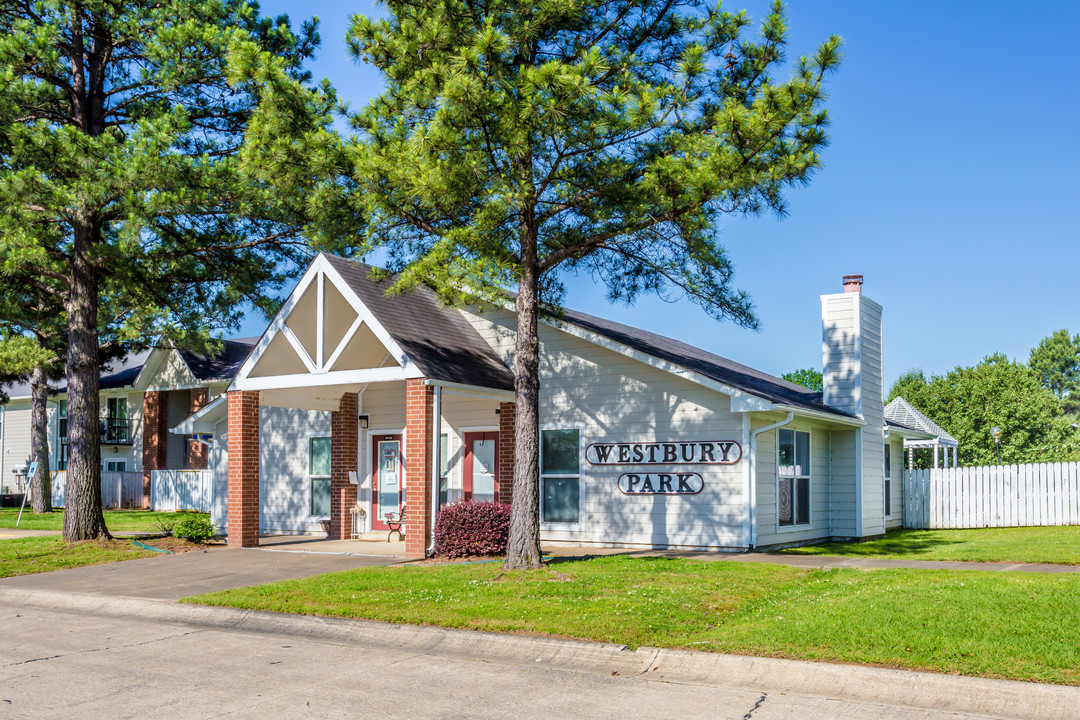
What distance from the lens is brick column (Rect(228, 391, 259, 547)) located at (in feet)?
56.3

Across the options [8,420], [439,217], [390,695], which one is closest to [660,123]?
[439,217]

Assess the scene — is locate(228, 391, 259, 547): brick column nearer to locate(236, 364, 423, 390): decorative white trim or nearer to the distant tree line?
locate(236, 364, 423, 390): decorative white trim

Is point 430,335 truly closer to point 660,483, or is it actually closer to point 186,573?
point 660,483

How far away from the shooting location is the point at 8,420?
47438 millimetres

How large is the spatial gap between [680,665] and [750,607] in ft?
7.98

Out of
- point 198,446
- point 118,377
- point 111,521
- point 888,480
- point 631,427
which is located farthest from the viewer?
point 118,377

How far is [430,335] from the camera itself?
55.4ft

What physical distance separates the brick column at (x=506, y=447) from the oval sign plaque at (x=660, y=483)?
81.4 inches

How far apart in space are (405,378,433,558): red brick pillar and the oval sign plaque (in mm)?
3899

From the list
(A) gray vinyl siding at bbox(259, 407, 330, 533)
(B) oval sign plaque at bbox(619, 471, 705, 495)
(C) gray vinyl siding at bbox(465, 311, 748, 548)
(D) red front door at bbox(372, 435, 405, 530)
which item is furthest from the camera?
(A) gray vinyl siding at bbox(259, 407, 330, 533)

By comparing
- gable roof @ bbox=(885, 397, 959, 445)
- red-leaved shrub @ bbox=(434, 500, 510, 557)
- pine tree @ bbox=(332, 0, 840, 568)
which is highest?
pine tree @ bbox=(332, 0, 840, 568)

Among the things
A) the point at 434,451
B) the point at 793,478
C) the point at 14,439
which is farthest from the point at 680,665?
the point at 14,439

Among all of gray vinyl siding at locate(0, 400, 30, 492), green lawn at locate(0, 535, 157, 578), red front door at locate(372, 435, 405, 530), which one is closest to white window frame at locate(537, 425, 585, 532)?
red front door at locate(372, 435, 405, 530)

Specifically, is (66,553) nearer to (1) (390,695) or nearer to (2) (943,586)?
(1) (390,695)
